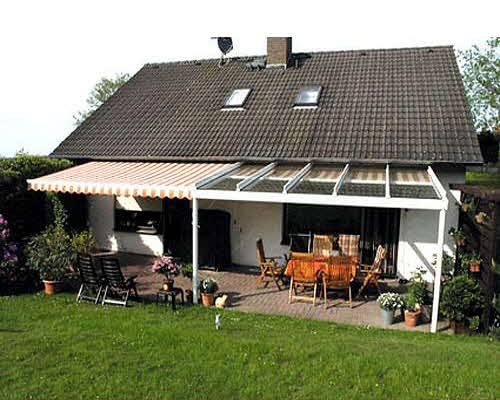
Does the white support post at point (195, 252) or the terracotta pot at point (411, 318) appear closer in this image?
the terracotta pot at point (411, 318)

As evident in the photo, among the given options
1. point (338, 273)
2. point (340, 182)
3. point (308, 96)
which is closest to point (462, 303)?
point (338, 273)

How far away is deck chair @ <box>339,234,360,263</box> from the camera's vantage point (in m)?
13.5

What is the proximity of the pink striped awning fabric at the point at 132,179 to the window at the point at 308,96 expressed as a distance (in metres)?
4.18

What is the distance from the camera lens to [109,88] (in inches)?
2527

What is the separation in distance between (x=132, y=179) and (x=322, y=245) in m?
6.37

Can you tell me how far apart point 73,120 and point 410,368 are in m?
68.9

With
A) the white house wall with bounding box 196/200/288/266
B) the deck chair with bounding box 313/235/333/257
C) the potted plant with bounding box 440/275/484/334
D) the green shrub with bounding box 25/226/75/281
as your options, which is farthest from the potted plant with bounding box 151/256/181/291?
the potted plant with bounding box 440/275/484/334

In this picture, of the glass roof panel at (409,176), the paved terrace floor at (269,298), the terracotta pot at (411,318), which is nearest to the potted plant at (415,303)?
the terracotta pot at (411,318)

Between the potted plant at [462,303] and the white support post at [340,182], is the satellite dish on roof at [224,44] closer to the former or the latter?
the white support post at [340,182]

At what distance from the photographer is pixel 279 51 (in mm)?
18906

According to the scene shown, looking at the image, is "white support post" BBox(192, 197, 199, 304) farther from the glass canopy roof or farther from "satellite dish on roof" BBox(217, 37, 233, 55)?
"satellite dish on roof" BBox(217, 37, 233, 55)

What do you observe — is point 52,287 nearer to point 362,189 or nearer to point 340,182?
point 340,182

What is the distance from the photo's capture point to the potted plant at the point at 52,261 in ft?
38.5

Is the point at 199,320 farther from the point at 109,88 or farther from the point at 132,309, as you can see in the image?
the point at 109,88
